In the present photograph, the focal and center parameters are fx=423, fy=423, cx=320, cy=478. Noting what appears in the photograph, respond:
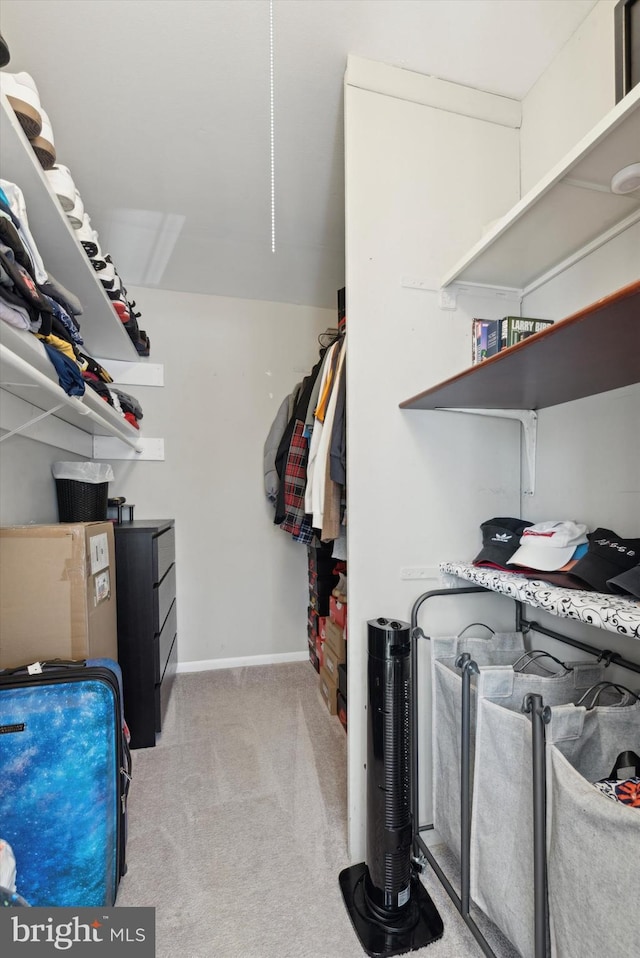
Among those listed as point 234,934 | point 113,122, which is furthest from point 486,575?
point 113,122

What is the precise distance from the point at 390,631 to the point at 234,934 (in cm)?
82

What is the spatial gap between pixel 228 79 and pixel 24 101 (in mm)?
712

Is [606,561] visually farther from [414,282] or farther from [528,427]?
[414,282]

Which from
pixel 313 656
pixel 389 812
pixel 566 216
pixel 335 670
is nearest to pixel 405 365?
pixel 566 216

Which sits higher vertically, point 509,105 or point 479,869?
point 509,105

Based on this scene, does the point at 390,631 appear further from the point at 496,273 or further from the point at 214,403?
the point at 214,403

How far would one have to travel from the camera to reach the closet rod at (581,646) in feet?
3.25

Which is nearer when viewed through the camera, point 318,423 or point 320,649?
point 318,423

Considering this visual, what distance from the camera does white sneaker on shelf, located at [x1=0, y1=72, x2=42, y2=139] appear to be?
0.98m

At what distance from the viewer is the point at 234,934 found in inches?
40.9

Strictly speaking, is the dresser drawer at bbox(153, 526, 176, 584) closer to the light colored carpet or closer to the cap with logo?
the light colored carpet

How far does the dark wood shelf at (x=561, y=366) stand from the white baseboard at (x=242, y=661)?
214 centimetres

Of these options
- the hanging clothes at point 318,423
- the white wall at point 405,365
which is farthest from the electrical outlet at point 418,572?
the hanging clothes at point 318,423

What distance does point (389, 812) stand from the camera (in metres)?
1.10
